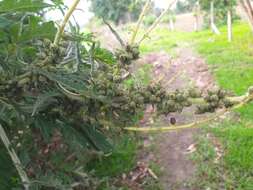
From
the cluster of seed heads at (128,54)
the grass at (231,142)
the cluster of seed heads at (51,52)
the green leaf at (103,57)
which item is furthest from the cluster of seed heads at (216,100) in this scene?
the grass at (231,142)

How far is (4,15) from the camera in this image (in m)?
1.14

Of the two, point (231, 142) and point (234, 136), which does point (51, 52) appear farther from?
point (234, 136)

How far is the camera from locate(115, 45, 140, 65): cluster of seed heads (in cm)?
111

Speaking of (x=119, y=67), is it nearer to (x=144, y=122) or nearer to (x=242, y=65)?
(x=144, y=122)

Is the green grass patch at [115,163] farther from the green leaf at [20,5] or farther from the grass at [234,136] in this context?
the green leaf at [20,5]

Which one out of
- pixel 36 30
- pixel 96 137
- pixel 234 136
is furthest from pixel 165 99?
pixel 234 136

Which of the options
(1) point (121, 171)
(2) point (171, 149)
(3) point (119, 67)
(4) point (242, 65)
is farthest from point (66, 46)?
(4) point (242, 65)

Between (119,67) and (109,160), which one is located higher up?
(119,67)

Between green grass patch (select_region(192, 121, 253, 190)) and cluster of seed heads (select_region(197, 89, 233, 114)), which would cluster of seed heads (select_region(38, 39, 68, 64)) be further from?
A: green grass patch (select_region(192, 121, 253, 190))

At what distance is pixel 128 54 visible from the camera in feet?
3.65

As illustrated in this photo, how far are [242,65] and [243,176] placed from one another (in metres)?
3.82

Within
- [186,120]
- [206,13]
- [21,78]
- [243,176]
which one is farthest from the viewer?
[206,13]

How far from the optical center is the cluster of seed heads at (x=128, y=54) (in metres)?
1.11

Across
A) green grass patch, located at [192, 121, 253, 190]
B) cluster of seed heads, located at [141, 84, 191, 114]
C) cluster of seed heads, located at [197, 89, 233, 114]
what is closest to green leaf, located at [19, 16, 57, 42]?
cluster of seed heads, located at [141, 84, 191, 114]
